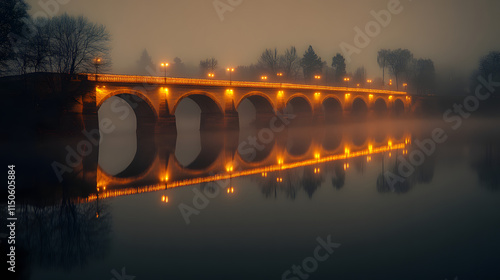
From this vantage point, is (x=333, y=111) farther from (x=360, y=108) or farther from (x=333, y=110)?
(x=360, y=108)

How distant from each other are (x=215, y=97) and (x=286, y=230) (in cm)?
4201

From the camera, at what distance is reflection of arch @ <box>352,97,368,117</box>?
88.8 m

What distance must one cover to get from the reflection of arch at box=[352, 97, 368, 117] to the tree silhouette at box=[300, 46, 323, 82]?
59.2 feet

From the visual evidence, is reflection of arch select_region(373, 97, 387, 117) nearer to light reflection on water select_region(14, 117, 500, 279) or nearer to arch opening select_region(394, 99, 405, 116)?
arch opening select_region(394, 99, 405, 116)

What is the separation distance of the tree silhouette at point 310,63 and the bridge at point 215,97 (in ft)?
82.8

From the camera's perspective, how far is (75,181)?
17.7 metres

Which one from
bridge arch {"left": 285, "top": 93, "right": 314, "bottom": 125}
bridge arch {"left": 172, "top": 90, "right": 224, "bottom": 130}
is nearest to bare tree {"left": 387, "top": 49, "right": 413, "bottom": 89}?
bridge arch {"left": 285, "top": 93, "right": 314, "bottom": 125}

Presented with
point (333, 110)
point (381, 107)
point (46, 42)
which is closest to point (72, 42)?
point (46, 42)

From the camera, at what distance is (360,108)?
9144cm

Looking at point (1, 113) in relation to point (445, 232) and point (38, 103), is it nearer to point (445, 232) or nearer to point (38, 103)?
point (38, 103)

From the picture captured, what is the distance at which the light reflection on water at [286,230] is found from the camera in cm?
776

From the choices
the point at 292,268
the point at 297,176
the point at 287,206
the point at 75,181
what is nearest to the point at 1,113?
the point at 75,181

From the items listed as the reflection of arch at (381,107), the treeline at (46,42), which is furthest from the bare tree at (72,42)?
the reflection of arch at (381,107)

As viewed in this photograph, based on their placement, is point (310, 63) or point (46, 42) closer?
point (46, 42)
